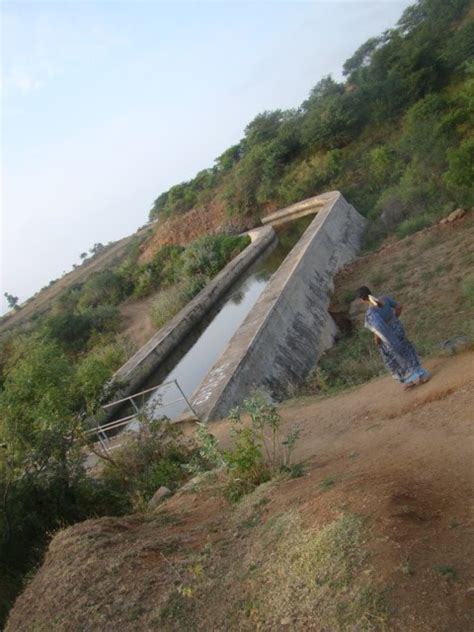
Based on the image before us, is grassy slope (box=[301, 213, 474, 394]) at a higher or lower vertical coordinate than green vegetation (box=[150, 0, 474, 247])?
lower

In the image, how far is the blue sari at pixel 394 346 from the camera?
604 cm

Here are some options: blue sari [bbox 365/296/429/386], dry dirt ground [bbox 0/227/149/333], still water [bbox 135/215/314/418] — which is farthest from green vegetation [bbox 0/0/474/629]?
dry dirt ground [bbox 0/227/149/333]

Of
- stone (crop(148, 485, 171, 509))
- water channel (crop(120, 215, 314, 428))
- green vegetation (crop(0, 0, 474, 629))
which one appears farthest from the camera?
water channel (crop(120, 215, 314, 428))

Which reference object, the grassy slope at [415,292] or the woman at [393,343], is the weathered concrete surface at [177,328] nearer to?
the grassy slope at [415,292]

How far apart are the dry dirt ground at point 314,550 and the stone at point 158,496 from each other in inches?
20.1

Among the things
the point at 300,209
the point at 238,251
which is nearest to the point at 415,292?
A: the point at 238,251

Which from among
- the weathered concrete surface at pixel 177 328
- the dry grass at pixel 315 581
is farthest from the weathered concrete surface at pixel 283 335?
the dry grass at pixel 315 581

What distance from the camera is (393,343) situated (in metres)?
6.09

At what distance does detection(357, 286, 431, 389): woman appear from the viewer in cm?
604

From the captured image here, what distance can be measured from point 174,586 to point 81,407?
472 cm

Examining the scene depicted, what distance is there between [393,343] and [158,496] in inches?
133

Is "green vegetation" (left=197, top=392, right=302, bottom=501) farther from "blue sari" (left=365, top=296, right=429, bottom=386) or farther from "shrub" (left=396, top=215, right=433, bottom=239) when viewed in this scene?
"shrub" (left=396, top=215, right=433, bottom=239)

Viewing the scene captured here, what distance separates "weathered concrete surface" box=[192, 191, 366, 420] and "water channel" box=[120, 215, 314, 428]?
3.88 ft

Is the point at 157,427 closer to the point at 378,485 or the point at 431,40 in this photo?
the point at 378,485
